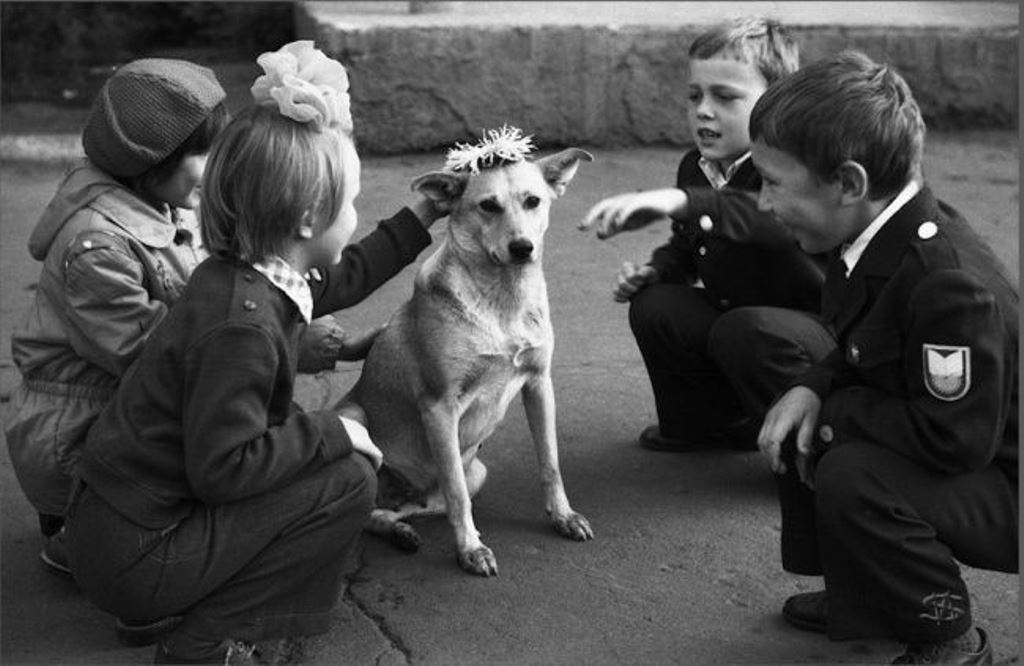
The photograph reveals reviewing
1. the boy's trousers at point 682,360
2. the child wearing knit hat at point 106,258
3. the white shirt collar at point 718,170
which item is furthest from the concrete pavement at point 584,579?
the white shirt collar at point 718,170

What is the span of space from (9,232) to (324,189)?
3544mm

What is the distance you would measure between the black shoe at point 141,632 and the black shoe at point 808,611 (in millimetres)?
1384

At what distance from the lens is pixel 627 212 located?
394 centimetres

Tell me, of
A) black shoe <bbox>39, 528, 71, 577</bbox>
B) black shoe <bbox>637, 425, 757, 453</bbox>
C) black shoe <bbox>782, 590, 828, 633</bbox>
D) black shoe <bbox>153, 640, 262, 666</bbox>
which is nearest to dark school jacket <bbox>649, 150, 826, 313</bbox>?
black shoe <bbox>637, 425, 757, 453</bbox>

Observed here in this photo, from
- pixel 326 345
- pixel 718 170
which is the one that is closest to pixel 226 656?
pixel 326 345

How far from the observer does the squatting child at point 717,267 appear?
4.32m

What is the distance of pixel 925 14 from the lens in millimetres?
8078

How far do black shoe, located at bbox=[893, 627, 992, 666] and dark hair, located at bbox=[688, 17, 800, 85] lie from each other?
1.71m

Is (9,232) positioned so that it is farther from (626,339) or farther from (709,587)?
(709,587)

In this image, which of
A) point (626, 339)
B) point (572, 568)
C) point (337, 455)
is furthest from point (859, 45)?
point (337, 455)

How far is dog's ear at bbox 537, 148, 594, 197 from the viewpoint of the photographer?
4.09 meters

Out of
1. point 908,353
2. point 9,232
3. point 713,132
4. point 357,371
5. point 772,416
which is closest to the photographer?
point 908,353

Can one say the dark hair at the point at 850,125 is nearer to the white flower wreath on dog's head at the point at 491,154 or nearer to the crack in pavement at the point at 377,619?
the white flower wreath on dog's head at the point at 491,154

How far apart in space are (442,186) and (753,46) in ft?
3.34
